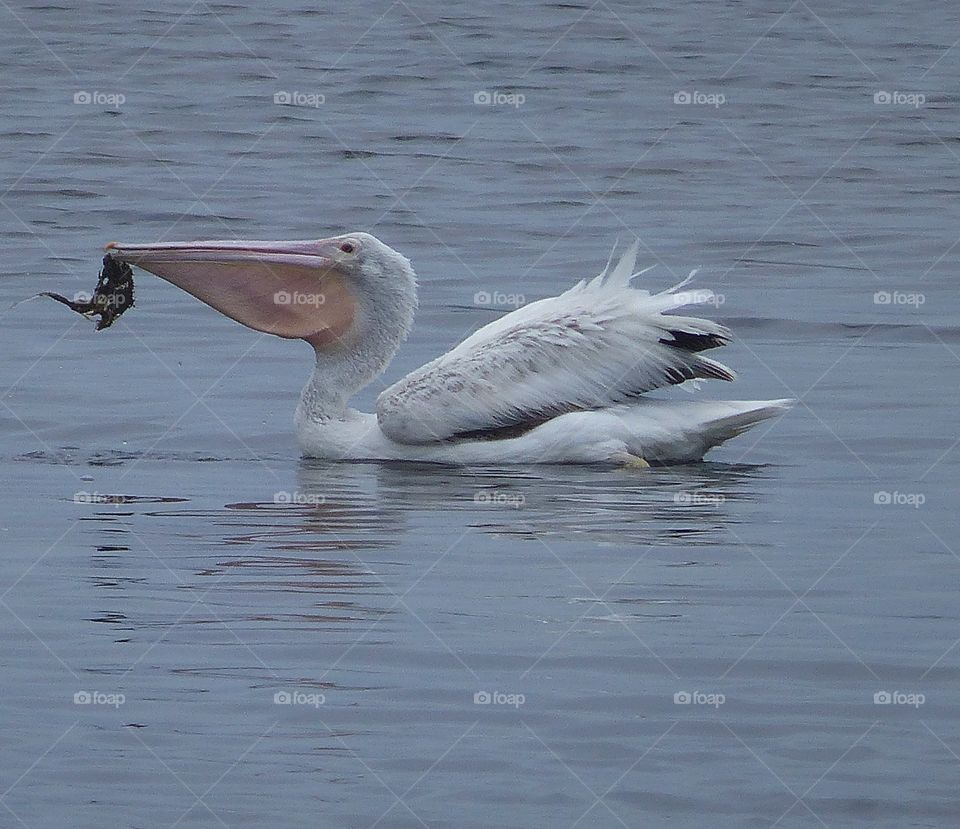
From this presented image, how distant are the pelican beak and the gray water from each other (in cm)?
47

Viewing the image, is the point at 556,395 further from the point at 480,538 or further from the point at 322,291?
the point at 480,538

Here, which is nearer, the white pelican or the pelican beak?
the white pelican

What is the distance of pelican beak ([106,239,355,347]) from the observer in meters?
9.08

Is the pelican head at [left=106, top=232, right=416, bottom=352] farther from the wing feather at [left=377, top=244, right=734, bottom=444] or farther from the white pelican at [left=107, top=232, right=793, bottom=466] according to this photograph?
the wing feather at [left=377, top=244, right=734, bottom=444]

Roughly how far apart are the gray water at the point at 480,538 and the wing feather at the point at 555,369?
26 cm

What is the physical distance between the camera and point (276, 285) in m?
9.20

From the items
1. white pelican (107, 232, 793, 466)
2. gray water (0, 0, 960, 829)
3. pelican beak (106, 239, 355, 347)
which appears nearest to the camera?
gray water (0, 0, 960, 829)

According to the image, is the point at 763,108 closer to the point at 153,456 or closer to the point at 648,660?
Result: the point at 153,456

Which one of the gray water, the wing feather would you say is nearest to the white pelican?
the wing feather

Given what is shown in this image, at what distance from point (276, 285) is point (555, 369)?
4.16 ft

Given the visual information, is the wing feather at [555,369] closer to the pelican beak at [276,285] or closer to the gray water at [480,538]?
the gray water at [480,538]

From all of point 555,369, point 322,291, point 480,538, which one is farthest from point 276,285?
point 480,538

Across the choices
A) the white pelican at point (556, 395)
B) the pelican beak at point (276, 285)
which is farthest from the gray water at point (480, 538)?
the pelican beak at point (276, 285)

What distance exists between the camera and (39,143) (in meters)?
18.8
